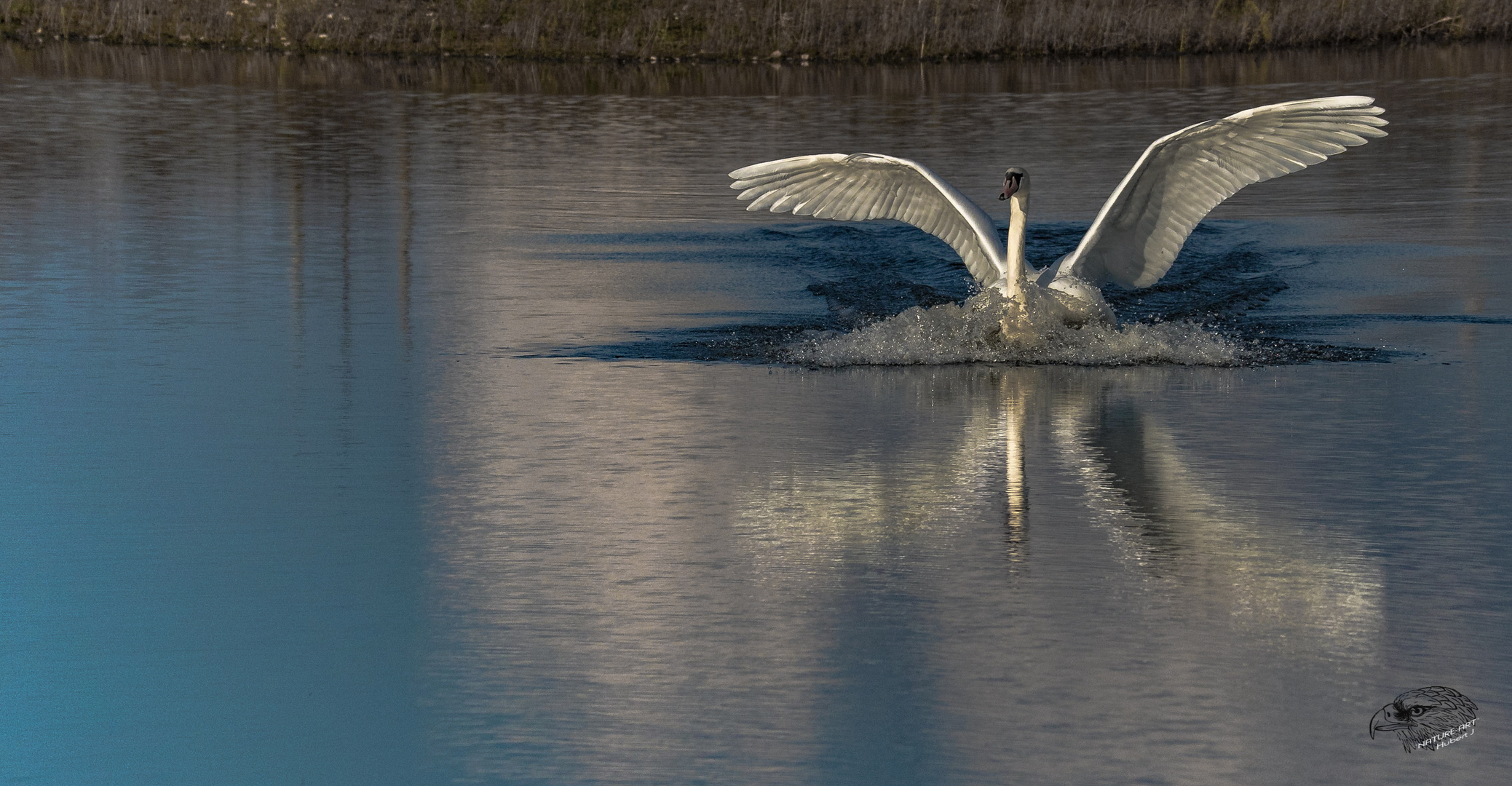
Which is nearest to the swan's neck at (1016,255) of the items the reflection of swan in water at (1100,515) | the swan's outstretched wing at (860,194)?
the swan's outstretched wing at (860,194)

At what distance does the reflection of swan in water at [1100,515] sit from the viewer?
20.6 feet

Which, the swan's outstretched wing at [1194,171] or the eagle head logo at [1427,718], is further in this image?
the swan's outstretched wing at [1194,171]

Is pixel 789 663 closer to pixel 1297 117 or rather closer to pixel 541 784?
pixel 541 784

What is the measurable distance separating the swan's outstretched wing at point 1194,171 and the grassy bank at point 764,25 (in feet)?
87.4

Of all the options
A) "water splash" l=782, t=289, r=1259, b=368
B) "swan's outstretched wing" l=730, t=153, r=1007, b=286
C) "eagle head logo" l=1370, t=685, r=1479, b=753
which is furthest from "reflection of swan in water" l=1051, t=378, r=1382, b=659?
"swan's outstretched wing" l=730, t=153, r=1007, b=286

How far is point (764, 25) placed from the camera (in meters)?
40.3

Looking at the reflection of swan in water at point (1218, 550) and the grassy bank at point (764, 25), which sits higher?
the grassy bank at point (764, 25)

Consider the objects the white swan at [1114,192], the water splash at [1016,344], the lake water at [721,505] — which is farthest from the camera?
the white swan at [1114,192]

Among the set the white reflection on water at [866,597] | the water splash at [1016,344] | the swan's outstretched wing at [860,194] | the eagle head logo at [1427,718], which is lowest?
the eagle head logo at [1427,718]

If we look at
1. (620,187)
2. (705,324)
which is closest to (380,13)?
(620,187)

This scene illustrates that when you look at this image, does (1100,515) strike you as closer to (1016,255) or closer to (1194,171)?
(1016,255)

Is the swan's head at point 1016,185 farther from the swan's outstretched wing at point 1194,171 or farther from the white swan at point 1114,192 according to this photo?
the swan's outstretched wing at point 1194,171

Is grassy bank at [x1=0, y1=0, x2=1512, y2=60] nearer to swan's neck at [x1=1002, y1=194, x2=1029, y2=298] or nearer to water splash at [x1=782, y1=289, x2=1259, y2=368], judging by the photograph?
swan's neck at [x1=1002, y1=194, x2=1029, y2=298]

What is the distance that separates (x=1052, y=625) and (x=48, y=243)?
438 inches
